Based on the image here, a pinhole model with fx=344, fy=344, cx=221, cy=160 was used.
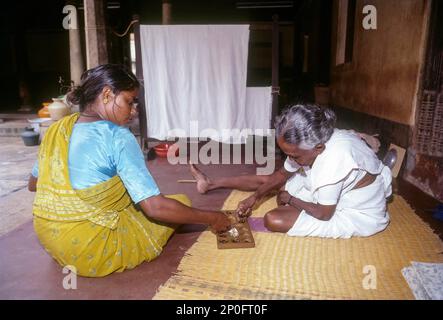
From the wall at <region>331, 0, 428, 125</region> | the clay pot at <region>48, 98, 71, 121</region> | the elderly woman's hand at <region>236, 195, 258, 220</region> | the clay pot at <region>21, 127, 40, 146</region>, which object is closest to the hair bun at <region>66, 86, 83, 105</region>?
the elderly woman's hand at <region>236, 195, 258, 220</region>

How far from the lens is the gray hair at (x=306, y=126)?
7.53 feet

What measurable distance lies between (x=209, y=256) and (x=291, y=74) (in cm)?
952

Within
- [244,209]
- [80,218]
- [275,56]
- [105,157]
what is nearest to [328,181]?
[244,209]

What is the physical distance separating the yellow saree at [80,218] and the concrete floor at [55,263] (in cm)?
12

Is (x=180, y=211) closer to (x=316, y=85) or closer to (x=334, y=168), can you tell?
(x=334, y=168)

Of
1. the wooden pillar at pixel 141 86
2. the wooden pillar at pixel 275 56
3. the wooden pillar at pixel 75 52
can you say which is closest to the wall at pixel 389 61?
the wooden pillar at pixel 275 56

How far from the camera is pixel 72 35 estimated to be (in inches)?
297

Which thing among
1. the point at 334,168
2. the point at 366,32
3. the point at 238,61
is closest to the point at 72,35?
the point at 238,61

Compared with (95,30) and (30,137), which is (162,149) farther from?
(30,137)

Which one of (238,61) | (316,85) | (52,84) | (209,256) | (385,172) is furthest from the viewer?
(52,84)

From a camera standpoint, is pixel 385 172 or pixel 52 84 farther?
pixel 52 84

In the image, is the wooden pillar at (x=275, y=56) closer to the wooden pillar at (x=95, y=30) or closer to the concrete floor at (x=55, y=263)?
the concrete floor at (x=55, y=263)

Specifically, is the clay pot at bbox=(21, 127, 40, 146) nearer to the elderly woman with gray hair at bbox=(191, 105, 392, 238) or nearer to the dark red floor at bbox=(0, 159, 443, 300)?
the dark red floor at bbox=(0, 159, 443, 300)

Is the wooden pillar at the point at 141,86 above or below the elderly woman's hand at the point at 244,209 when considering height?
above
